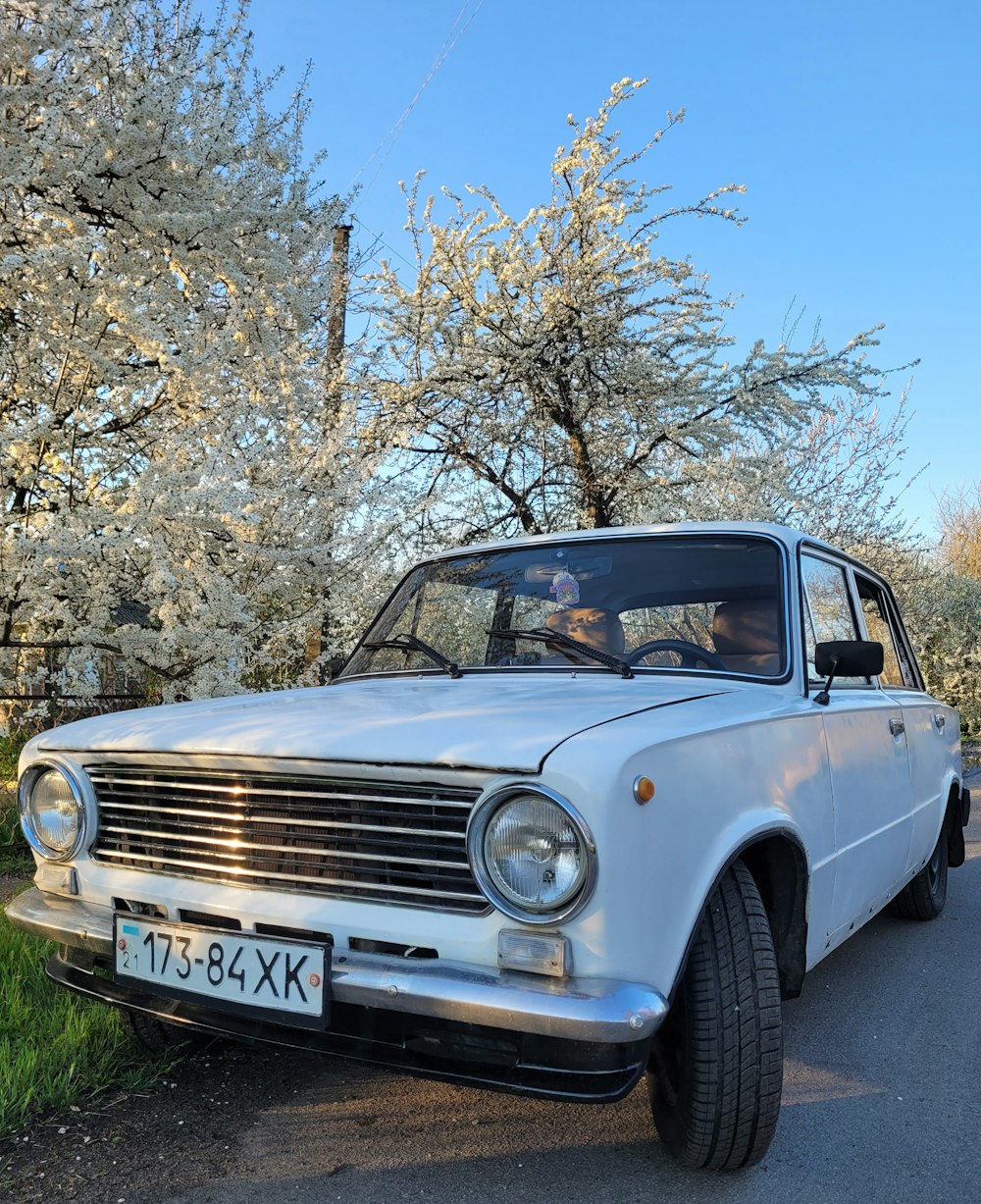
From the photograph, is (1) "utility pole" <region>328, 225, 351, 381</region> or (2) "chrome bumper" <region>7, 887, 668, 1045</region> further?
(1) "utility pole" <region>328, 225, 351, 381</region>

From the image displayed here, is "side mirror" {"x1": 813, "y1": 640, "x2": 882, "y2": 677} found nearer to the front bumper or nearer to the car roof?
the car roof

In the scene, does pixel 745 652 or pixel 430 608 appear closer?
pixel 745 652

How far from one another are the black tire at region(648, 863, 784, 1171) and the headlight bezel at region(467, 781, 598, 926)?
1.37 ft

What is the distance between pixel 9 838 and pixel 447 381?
5.85 m

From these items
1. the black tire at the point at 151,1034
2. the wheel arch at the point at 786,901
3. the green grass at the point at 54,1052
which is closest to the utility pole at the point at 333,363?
the green grass at the point at 54,1052

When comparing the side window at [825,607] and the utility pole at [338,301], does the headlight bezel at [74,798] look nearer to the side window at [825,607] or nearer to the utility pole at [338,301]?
the side window at [825,607]

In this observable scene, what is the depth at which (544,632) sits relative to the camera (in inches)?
124

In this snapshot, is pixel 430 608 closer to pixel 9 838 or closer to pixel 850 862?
pixel 850 862

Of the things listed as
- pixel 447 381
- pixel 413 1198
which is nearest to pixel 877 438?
pixel 447 381

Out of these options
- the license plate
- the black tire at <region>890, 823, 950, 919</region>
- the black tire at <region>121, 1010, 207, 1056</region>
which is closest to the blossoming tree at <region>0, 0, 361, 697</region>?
the black tire at <region>121, 1010, 207, 1056</region>

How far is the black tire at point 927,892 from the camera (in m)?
4.62

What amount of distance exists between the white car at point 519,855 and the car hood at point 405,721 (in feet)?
0.04

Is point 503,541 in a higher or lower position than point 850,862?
higher

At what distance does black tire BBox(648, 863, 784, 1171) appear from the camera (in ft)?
6.79
